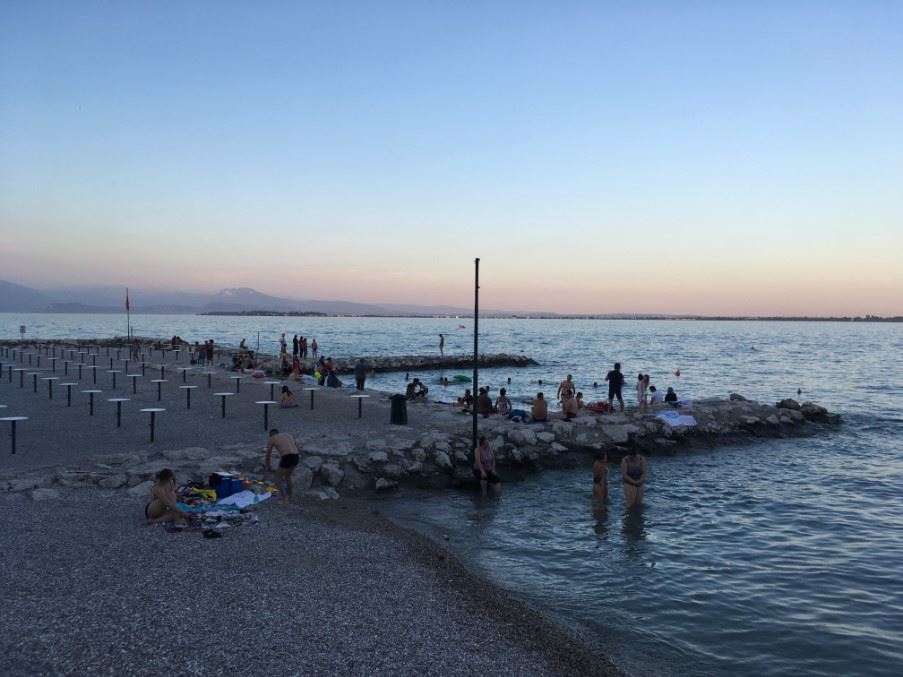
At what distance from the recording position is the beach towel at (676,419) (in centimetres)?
2131

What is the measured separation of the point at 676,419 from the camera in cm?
2162

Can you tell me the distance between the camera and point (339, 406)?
2231cm

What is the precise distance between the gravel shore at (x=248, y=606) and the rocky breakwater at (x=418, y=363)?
38813mm

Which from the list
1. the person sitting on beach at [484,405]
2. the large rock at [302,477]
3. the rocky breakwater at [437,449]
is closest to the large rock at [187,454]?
the rocky breakwater at [437,449]

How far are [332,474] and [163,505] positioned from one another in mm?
4540

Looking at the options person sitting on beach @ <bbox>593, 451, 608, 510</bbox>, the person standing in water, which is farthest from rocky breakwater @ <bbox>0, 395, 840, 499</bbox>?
the person standing in water

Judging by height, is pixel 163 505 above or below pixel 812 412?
above

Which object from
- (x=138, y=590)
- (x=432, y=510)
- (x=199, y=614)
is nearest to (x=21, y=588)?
(x=138, y=590)

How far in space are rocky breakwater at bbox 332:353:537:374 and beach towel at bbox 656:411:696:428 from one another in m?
30.4

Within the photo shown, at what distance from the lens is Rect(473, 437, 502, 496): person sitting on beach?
47.5ft

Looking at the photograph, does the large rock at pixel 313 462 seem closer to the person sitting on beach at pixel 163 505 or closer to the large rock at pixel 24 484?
the person sitting on beach at pixel 163 505

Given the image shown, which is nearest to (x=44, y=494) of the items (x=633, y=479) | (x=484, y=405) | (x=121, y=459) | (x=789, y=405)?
(x=121, y=459)

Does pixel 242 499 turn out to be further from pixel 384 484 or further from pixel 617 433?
pixel 617 433

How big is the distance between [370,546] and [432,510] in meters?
3.75
